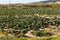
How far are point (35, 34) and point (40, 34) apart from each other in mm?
330

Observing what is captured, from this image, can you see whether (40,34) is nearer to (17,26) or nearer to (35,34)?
(35,34)

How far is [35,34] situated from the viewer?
49.5 ft

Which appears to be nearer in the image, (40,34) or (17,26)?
(40,34)

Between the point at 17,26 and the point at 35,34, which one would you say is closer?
the point at 35,34

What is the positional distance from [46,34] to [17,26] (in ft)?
15.9

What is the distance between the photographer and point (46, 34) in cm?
1530

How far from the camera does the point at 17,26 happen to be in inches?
774

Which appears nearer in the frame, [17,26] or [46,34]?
[46,34]

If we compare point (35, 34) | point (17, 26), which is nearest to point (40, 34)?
point (35, 34)

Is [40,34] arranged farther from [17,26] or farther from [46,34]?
[17,26]

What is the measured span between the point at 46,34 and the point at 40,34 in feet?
1.34
